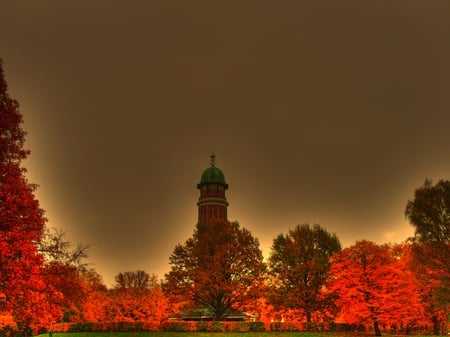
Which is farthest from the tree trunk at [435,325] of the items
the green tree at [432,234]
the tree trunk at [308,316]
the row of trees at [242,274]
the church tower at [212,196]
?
the church tower at [212,196]

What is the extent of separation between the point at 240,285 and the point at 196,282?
5.11 metres

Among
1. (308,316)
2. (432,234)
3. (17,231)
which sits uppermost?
(432,234)

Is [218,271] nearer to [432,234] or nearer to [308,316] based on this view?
[308,316]

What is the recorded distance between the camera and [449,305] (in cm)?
4138

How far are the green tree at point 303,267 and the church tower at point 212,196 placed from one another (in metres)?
51.8

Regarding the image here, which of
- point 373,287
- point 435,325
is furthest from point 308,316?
point 435,325

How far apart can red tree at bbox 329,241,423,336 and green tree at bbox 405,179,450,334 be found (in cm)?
211

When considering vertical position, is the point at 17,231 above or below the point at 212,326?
above

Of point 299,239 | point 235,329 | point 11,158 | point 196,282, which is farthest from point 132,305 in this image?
point 11,158

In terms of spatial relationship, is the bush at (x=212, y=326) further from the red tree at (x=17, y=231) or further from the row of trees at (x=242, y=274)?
the red tree at (x=17, y=231)

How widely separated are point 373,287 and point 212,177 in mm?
72999

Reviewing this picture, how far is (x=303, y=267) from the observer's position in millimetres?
51125

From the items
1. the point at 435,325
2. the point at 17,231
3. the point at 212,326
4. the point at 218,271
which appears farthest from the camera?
the point at 435,325

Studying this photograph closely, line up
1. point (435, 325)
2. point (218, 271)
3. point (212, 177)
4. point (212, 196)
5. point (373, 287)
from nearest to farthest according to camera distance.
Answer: point (373, 287), point (218, 271), point (435, 325), point (212, 196), point (212, 177)
